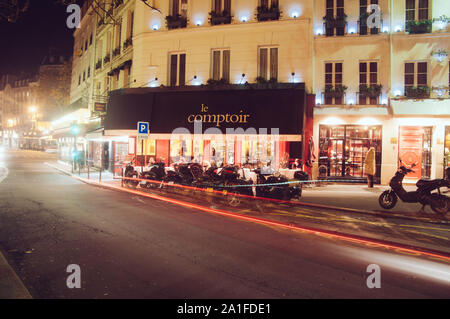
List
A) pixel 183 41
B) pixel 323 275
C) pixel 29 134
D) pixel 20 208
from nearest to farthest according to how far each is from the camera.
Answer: pixel 323 275, pixel 20 208, pixel 183 41, pixel 29 134

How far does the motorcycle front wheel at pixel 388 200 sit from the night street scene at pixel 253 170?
98 millimetres

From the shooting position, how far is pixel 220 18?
1791 centimetres

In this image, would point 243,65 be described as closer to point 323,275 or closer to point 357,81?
point 357,81

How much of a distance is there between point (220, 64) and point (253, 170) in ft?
28.5

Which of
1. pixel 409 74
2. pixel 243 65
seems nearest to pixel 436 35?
pixel 409 74

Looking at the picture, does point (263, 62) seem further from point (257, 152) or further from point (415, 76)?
point (415, 76)

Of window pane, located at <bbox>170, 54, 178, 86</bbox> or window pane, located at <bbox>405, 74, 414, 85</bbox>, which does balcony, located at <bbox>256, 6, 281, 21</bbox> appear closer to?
window pane, located at <bbox>170, 54, 178, 86</bbox>

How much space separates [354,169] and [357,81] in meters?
4.59

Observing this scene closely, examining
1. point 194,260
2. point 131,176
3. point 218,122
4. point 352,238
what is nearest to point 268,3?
point 218,122

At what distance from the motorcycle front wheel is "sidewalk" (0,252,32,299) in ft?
32.1

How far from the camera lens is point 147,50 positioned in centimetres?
1961

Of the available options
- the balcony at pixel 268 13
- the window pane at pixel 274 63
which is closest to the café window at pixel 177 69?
the balcony at pixel 268 13

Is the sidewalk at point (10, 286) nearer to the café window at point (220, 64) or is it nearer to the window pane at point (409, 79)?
the café window at point (220, 64)

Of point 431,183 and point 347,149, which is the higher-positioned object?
point 347,149
